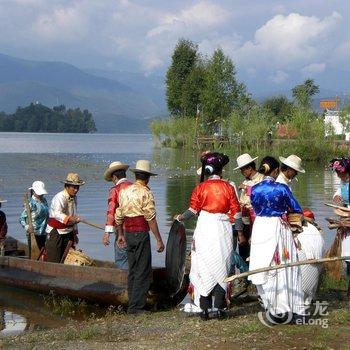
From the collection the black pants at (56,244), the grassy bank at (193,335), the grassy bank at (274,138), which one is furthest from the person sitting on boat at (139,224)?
the grassy bank at (274,138)

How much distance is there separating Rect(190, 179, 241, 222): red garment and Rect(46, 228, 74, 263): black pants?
320 cm

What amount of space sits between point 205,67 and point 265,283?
71.7m

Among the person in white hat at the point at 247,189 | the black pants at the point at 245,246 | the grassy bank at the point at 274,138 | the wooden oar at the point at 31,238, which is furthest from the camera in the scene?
the grassy bank at the point at 274,138

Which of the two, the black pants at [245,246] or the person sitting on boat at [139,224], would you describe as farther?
the black pants at [245,246]

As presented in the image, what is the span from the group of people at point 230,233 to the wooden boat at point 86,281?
0.36 metres

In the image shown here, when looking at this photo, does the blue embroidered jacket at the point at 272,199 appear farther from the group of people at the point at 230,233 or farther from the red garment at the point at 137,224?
the red garment at the point at 137,224

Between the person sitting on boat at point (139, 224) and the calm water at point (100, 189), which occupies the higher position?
the person sitting on boat at point (139, 224)

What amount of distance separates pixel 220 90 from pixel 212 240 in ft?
215

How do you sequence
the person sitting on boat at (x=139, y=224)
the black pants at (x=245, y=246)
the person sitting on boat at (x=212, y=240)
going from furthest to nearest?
the black pants at (x=245, y=246), the person sitting on boat at (x=139, y=224), the person sitting on boat at (x=212, y=240)

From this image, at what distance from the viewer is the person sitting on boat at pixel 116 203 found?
9.09m

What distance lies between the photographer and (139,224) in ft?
27.7

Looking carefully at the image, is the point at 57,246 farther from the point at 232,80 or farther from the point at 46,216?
the point at 232,80

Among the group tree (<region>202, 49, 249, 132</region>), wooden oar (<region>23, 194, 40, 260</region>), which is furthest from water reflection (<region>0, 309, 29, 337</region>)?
tree (<region>202, 49, 249, 132</region>)

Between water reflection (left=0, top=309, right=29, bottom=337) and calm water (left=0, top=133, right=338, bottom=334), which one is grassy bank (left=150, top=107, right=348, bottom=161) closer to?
calm water (left=0, top=133, right=338, bottom=334)
